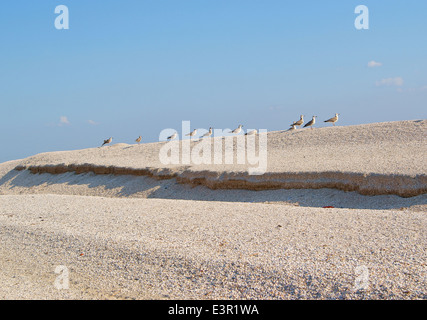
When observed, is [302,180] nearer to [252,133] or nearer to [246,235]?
[246,235]

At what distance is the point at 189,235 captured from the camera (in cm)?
939

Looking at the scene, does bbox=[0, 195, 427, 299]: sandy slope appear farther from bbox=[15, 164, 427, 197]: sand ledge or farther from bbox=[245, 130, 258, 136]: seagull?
bbox=[245, 130, 258, 136]: seagull

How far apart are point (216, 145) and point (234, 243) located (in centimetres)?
1516

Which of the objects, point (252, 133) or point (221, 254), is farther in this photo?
point (252, 133)

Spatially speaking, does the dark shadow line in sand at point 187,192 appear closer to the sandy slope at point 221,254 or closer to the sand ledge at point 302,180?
the sand ledge at point 302,180

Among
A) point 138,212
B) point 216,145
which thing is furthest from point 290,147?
point 138,212

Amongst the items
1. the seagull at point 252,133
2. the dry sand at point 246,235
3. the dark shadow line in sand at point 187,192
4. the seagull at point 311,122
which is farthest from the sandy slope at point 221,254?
the seagull at point 252,133

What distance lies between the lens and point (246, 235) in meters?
9.03

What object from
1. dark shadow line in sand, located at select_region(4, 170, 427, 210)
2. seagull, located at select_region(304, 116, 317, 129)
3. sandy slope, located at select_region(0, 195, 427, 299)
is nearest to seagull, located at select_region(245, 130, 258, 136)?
seagull, located at select_region(304, 116, 317, 129)

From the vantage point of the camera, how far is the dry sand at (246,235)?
675 centimetres

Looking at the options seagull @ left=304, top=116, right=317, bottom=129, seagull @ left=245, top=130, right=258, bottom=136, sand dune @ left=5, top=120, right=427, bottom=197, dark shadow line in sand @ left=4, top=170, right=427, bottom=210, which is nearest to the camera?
dark shadow line in sand @ left=4, top=170, right=427, bottom=210

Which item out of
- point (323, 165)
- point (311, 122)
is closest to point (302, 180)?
point (323, 165)

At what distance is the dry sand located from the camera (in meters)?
6.75
